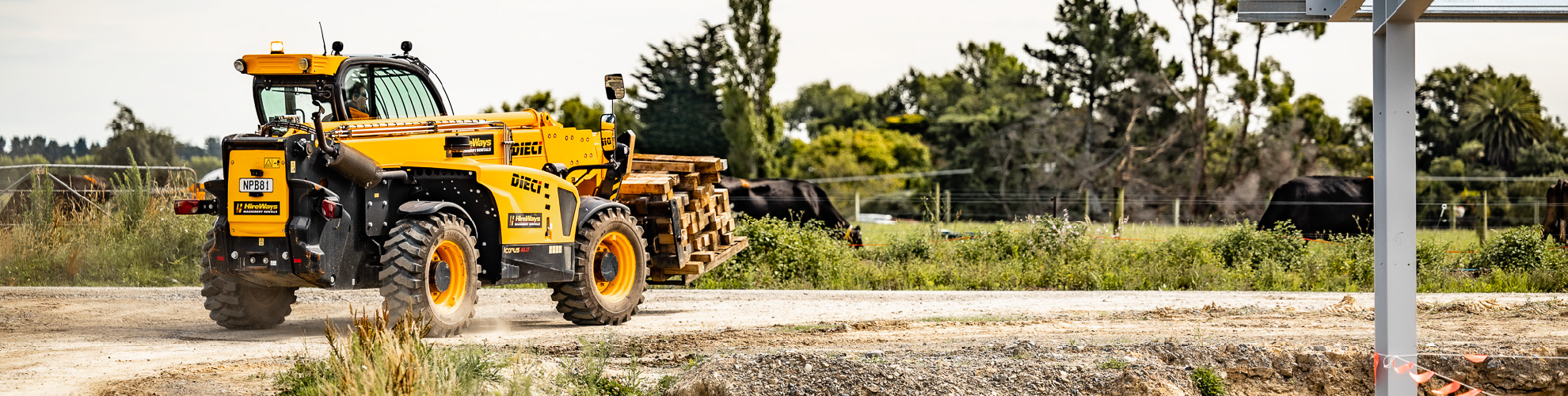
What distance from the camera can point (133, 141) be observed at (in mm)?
25375

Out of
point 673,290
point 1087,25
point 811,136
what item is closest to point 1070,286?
point 673,290

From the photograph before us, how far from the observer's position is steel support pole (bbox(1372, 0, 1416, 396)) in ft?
18.0

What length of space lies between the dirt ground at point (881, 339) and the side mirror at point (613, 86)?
202 centimetres

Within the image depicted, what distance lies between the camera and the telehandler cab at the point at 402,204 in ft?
28.0

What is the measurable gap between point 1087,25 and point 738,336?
33.2 m

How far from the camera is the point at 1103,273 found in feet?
48.4

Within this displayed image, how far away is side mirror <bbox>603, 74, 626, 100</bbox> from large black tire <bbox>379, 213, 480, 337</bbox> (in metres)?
1.72

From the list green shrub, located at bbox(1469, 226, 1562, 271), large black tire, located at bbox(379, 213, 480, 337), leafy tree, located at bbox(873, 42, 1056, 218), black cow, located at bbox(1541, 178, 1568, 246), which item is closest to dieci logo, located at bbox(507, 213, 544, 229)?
large black tire, located at bbox(379, 213, 480, 337)

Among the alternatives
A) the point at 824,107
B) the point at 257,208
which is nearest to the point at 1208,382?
the point at 257,208

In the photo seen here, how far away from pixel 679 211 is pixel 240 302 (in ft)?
12.9

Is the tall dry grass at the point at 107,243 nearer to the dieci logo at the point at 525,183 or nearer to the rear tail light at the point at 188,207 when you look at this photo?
the rear tail light at the point at 188,207

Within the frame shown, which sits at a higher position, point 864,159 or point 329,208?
point 864,159

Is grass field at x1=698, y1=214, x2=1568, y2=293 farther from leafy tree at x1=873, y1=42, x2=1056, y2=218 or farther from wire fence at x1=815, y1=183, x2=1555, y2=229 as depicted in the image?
leafy tree at x1=873, y1=42, x2=1056, y2=218

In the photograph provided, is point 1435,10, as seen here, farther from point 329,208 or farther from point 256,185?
point 256,185
